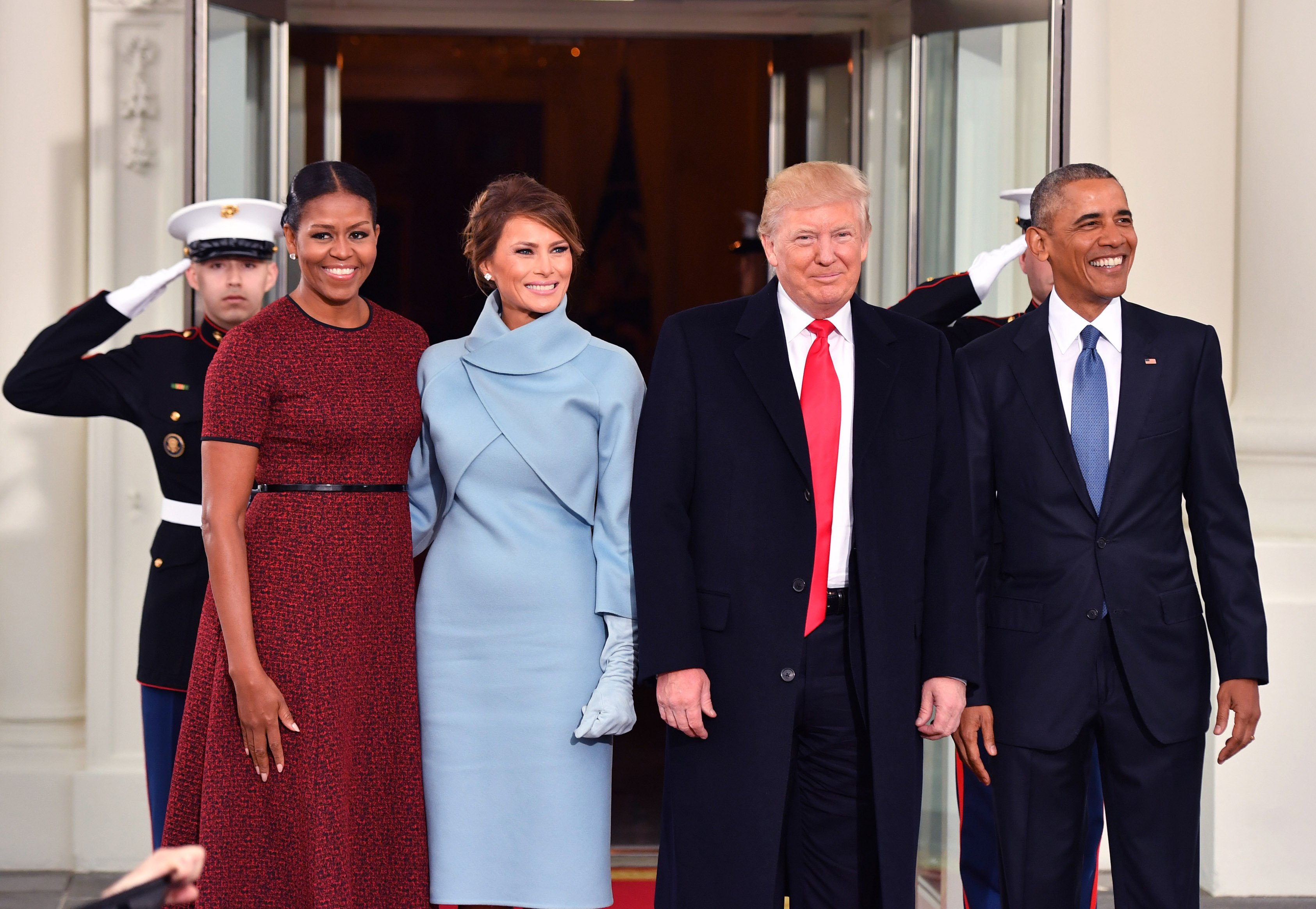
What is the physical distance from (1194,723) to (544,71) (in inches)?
221

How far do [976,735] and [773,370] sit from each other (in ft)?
2.31

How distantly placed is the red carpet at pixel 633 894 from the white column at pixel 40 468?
156 centimetres

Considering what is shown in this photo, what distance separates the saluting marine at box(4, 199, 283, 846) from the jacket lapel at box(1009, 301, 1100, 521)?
155 centimetres

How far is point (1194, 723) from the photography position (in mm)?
2234

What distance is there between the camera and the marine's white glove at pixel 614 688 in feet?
7.09

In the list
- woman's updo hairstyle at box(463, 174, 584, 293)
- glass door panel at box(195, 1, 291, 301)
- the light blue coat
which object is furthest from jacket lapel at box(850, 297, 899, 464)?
glass door panel at box(195, 1, 291, 301)

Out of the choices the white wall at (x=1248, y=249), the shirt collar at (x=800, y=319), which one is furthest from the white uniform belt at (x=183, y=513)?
the white wall at (x=1248, y=249)

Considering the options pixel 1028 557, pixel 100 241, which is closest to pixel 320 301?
pixel 1028 557

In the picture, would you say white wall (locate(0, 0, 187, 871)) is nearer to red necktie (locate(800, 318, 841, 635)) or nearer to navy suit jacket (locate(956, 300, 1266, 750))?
red necktie (locate(800, 318, 841, 635))

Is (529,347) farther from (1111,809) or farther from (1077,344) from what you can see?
(1111,809)

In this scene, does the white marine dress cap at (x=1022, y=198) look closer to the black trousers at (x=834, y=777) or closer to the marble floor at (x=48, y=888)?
the black trousers at (x=834, y=777)

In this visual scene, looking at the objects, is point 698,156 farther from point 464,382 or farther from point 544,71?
point 464,382

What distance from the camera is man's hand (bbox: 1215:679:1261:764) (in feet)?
7.50

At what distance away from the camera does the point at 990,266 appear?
312 cm
